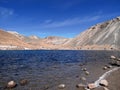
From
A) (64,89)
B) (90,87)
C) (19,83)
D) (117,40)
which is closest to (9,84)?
(19,83)

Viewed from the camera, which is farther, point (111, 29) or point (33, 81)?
point (111, 29)

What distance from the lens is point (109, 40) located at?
525ft

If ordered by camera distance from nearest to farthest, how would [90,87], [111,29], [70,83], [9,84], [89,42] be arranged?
[90,87], [9,84], [70,83], [111,29], [89,42]

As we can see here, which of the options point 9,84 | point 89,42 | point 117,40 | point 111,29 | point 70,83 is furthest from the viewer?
point 89,42

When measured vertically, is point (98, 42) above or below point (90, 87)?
above

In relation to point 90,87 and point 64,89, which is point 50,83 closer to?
point 64,89

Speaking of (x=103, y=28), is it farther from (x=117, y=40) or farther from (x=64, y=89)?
(x=64, y=89)

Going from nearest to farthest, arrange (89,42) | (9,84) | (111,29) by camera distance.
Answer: (9,84) < (111,29) < (89,42)

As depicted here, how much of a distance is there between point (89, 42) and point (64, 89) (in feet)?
537

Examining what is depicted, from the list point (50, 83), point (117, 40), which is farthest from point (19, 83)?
point (117, 40)

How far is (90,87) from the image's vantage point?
72.8 feet

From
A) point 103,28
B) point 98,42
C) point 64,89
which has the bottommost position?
point 64,89

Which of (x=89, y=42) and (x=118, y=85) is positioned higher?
(x=89, y=42)

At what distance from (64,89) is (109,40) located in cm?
14189
